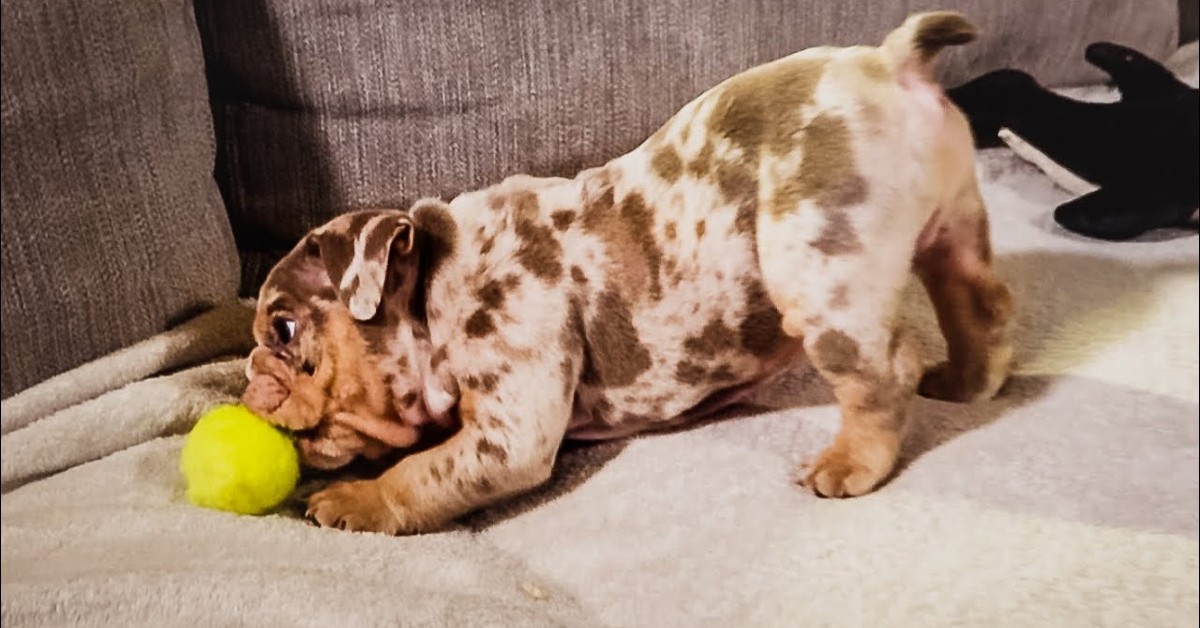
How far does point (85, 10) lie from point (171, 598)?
382 millimetres

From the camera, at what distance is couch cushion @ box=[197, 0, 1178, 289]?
78 cm

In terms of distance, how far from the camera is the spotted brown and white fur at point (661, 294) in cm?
73

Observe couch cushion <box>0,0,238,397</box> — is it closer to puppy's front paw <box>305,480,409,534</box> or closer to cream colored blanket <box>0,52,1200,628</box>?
cream colored blanket <box>0,52,1200,628</box>

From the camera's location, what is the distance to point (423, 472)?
0.78 m

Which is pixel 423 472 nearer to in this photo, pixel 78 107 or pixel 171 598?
pixel 171 598

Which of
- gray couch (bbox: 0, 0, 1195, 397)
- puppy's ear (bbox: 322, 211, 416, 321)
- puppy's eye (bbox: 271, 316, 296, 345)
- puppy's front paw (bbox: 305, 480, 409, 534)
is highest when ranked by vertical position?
gray couch (bbox: 0, 0, 1195, 397)

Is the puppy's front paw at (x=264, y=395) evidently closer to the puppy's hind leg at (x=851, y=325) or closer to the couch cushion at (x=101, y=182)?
the couch cushion at (x=101, y=182)

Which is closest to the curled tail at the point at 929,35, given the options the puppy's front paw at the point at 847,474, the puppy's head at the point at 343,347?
the puppy's front paw at the point at 847,474

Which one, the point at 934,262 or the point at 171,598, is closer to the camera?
the point at 171,598

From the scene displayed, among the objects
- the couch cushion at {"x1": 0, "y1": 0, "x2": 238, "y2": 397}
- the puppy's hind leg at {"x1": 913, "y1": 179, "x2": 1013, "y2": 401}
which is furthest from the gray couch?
the puppy's hind leg at {"x1": 913, "y1": 179, "x2": 1013, "y2": 401}

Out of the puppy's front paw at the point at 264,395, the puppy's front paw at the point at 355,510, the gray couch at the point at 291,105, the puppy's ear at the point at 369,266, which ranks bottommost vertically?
the puppy's front paw at the point at 355,510

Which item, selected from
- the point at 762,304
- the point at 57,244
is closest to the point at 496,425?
the point at 762,304

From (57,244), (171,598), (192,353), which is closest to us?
(171,598)

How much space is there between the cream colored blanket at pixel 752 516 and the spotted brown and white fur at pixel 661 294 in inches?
1.1
